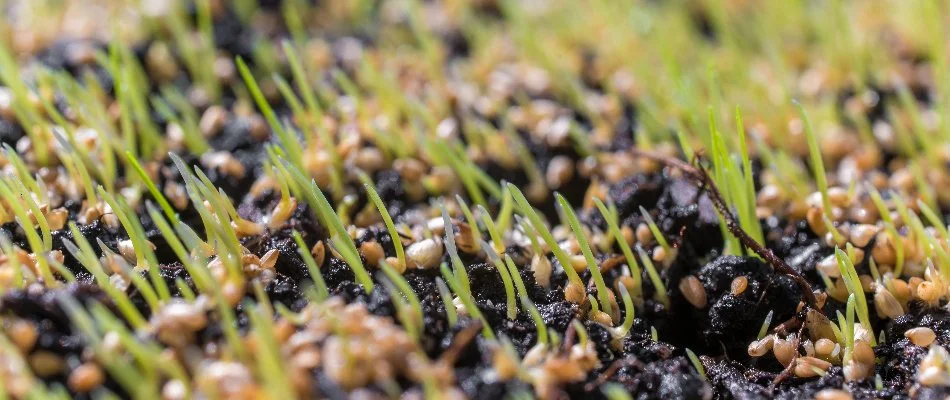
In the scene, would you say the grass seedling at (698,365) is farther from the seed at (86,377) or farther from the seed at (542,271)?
the seed at (86,377)

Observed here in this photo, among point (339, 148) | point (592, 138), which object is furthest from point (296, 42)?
point (592, 138)

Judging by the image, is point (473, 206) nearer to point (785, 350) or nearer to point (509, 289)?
point (509, 289)

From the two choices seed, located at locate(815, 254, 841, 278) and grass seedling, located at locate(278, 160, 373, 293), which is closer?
grass seedling, located at locate(278, 160, 373, 293)

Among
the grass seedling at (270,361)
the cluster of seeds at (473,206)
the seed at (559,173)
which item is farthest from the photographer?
the seed at (559,173)

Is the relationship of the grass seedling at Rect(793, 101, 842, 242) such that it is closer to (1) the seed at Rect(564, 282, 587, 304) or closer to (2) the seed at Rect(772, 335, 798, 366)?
(2) the seed at Rect(772, 335, 798, 366)

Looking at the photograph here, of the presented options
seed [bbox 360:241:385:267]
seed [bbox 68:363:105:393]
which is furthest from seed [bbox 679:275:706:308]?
seed [bbox 68:363:105:393]

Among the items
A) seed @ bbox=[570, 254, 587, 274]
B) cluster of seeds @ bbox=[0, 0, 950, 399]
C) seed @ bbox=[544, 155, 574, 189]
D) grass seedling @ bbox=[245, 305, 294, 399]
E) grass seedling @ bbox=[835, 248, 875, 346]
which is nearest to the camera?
grass seedling @ bbox=[245, 305, 294, 399]

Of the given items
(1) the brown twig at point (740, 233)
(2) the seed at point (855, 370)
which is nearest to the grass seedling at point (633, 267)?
(1) the brown twig at point (740, 233)
